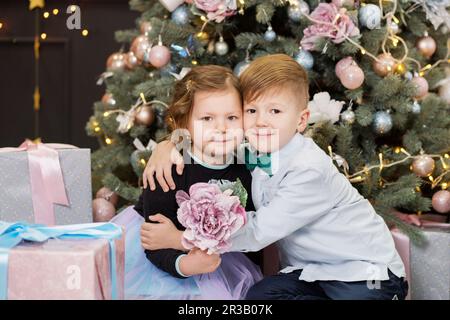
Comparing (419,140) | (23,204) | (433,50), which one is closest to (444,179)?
(419,140)

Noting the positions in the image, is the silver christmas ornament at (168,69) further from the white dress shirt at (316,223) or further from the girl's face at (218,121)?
the white dress shirt at (316,223)

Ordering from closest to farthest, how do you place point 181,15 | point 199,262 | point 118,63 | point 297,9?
point 199,262
point 297,9
point 181,15
point 118,63

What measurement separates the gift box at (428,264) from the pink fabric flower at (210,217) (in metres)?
0.85

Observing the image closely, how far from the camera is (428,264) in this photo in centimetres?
208

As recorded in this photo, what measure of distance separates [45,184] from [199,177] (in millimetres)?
572

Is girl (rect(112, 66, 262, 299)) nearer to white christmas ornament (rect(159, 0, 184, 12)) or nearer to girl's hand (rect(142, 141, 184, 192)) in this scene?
girl's hand (rect(142, 141, 184, 192))

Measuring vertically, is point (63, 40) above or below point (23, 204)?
above

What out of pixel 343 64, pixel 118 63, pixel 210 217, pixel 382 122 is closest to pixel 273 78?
pixel 210 217

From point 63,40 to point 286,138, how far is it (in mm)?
2661

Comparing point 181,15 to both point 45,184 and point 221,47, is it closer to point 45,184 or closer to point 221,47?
point 221,47

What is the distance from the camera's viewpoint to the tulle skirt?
1720mm

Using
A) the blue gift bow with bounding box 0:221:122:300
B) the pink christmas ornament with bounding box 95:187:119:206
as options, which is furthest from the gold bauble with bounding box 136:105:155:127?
the blue gift bow with bounding box 0:221:122:300
